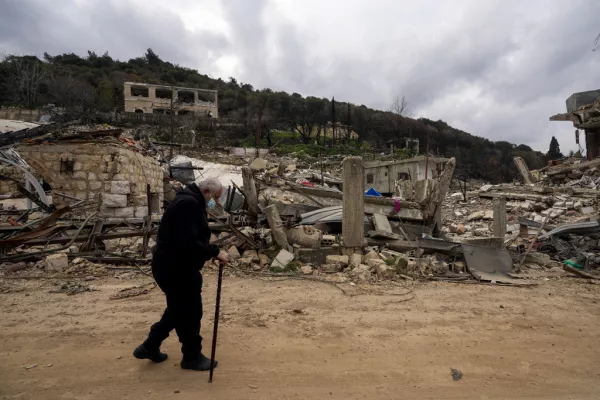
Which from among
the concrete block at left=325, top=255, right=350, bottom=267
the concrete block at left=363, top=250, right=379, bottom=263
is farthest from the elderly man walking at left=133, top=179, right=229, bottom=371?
the concrete block at left=363, top=250, right=379, bottom=263

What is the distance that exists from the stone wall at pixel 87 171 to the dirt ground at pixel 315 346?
12.9 ft

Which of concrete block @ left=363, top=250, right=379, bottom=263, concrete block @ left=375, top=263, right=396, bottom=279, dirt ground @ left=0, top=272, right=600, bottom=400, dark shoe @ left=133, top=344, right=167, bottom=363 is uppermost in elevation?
concrete block @ left=363, top=250, right=379, bottom=263

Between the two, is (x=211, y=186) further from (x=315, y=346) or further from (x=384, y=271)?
(x=384, y=271)

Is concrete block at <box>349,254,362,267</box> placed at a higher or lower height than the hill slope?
lower

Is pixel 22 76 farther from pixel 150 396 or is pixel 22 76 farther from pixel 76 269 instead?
pixel 150 396

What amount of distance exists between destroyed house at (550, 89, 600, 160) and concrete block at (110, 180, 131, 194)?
81.3 ft

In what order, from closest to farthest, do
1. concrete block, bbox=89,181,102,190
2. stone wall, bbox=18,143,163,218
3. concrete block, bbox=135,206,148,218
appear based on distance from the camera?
1. stone wall, bbox=18,143,163,218
2. concrete block, bbox=89,181,102,190
3. concrete block, bbox=135,206,148,218

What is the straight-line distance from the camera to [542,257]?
861 centimetres

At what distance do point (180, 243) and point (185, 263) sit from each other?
0.64 ft

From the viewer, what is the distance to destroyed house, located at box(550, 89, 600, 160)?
819 inches

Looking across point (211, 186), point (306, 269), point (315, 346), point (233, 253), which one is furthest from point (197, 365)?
point (233, 253)

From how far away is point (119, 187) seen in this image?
30.9 ft

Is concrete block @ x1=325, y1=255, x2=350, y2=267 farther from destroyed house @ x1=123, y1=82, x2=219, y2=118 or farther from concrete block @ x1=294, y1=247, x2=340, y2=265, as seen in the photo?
destroyed house @ x1=123, y1=82, x2=219, y2=118

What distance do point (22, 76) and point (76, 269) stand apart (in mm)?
37886
